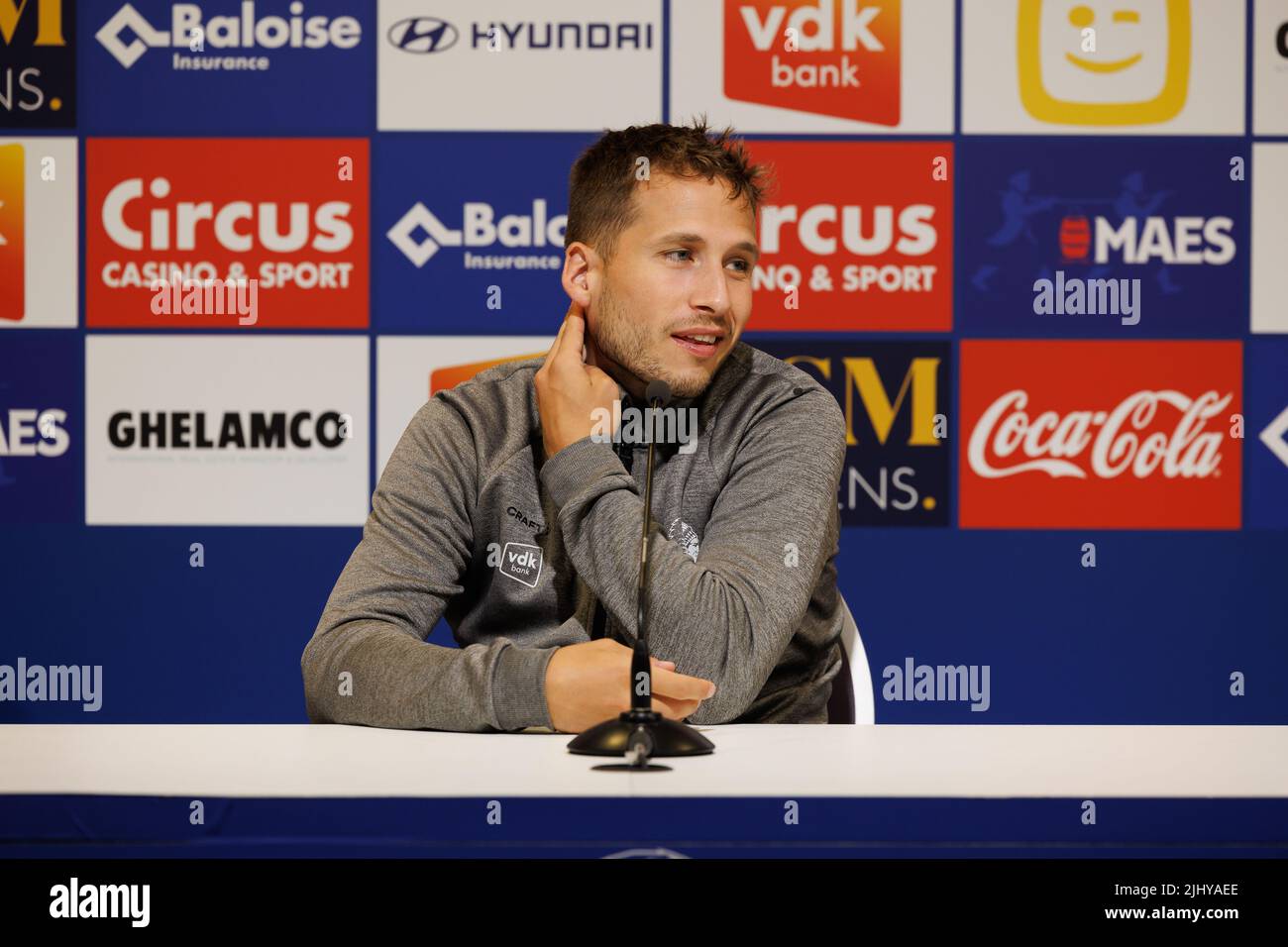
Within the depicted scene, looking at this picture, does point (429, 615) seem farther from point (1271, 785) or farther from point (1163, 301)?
point (1163, 301)

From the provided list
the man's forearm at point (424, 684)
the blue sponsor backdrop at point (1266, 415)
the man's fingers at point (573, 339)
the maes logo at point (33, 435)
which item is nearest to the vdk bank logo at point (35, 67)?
the maes logo at point (33, 435)

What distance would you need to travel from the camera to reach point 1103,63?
3.10 m

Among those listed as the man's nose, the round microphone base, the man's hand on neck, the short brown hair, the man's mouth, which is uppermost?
the short brown hair

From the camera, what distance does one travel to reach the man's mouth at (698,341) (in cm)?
179

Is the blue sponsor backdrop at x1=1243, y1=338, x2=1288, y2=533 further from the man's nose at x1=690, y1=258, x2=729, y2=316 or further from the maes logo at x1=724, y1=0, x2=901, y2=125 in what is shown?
the man's nose at x1=690, y1=258, x2=729, y2=316

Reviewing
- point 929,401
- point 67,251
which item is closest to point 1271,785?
point 929,401

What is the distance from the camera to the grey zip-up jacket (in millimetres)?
1415

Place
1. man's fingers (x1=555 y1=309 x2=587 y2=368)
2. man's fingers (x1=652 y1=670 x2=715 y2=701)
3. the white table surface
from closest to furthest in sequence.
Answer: the white table surface < man's fingers (x1=652 y1=670 x2=715 y2=701) < man's fingers (x1=555 y1=309 x2=587 y2=368)

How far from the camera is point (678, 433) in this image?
1.79 m

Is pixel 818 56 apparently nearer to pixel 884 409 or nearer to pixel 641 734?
pixel 884 409

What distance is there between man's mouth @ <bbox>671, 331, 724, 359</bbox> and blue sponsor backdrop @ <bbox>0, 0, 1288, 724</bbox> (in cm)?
132

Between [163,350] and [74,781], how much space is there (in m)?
2.34

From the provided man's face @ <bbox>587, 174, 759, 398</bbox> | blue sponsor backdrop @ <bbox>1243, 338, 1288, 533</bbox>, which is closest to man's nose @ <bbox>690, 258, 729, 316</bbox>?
man's face @ <bbox>587, 174, 759, 398</bbox>

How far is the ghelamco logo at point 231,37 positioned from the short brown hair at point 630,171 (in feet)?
4.76
